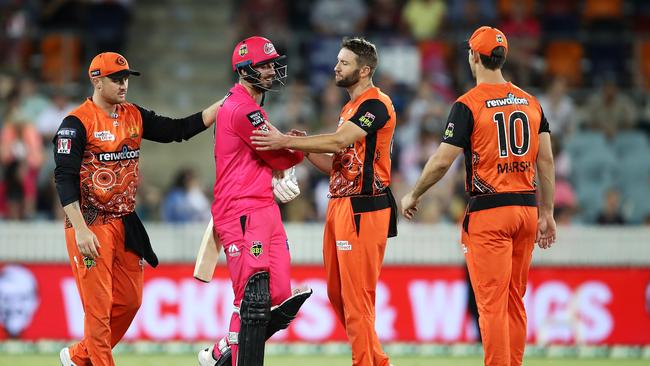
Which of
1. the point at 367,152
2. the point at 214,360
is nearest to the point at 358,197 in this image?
the point at 367,152

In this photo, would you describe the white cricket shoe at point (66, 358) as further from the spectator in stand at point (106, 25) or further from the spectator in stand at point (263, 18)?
the spectator in stand at point (263, 18)

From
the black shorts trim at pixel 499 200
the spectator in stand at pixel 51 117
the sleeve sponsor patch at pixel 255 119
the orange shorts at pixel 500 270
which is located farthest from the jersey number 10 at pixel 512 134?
the spectator in stand at pixel 51 117

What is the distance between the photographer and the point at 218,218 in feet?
31.3

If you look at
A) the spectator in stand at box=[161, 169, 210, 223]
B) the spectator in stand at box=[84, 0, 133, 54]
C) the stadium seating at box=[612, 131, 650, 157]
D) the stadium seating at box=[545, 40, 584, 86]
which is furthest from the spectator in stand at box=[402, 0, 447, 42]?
the spectator in stand at box=[161, 169, 210, 223]

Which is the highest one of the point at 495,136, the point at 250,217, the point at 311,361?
the point at 495,136

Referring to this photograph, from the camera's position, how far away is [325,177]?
16844 millimetres

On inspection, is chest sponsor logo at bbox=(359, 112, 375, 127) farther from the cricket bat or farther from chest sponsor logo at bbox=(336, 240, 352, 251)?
the cricket bat

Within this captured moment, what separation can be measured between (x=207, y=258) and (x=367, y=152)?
154 centimetres

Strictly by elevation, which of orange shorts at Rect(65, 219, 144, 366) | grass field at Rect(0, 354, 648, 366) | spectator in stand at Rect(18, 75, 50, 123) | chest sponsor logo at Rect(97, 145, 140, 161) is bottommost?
grass field at Rect(0, 354, 648, 366)

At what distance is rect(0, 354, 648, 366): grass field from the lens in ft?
41.9

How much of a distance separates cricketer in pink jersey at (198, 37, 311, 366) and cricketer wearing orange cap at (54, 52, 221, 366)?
28.6 inches

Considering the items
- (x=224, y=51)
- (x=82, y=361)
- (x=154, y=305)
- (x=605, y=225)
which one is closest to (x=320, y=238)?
(x=154, y=305)

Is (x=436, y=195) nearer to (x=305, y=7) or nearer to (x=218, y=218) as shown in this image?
(x=305, y=7)

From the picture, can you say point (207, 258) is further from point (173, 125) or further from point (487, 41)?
point (487, 41)
